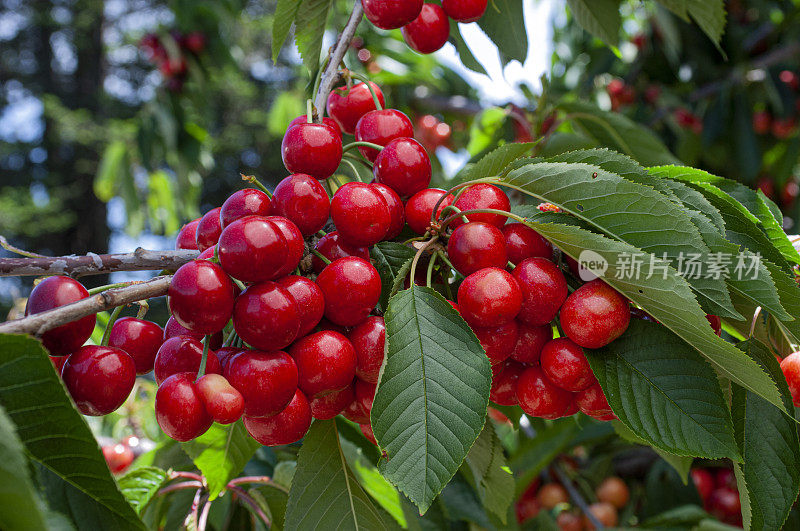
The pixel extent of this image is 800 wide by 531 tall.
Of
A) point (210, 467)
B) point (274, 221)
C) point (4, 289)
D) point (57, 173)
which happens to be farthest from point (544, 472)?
point (57, 173)

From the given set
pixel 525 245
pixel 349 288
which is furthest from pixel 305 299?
pixel 525 245

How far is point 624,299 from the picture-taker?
0.61 meters

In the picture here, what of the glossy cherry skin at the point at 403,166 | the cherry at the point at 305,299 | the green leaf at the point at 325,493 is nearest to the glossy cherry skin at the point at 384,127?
the glossy cherry skin at the point at 403,166

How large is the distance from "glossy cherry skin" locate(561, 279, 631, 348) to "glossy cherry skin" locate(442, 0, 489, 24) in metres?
0.51

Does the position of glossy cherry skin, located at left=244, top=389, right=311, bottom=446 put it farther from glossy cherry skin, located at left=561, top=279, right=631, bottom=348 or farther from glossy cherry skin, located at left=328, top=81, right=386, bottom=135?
glossy cherry skin, located at left=328, top=81, right=386, bottom=135

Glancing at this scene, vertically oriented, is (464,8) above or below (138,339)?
above

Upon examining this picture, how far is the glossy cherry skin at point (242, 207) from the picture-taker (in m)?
0.62

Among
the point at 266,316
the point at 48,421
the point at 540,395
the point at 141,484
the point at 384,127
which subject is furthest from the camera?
the point at 141,484

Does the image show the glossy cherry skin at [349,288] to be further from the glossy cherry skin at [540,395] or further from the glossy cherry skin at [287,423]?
the glossy cherry skin at [540,395]

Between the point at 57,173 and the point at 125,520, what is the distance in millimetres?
10541

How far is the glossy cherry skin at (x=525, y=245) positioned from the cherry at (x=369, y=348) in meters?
0.17

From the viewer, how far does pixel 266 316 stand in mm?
536

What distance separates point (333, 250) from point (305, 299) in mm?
104

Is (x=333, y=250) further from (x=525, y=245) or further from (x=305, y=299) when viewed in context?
(x=525, y=245)
